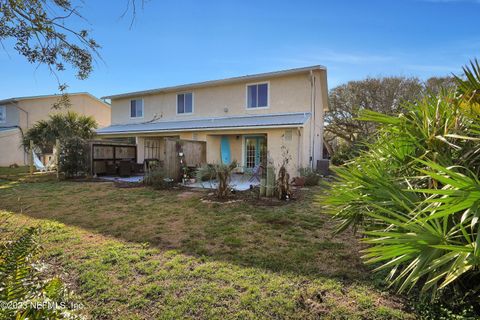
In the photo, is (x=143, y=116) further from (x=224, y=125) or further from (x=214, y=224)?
(x=214, y=224)

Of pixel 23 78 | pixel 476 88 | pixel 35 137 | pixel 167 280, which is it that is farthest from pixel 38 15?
pixel 35 137

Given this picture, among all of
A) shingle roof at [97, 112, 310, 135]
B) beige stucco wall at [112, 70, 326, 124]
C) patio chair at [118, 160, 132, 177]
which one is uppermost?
beige stucco wall at [112, 70, 326, 124]

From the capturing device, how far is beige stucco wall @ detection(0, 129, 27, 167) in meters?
23.4

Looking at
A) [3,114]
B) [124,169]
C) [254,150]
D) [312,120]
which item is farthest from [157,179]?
[3,114]

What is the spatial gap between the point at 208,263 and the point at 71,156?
12873mm

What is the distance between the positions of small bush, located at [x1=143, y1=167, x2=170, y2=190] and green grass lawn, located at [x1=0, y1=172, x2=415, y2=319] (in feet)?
10.2

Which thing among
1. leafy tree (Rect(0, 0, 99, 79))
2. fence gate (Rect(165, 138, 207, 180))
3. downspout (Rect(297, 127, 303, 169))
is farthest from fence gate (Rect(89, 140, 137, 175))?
downspout (Rect(297, 127, 303, 169))

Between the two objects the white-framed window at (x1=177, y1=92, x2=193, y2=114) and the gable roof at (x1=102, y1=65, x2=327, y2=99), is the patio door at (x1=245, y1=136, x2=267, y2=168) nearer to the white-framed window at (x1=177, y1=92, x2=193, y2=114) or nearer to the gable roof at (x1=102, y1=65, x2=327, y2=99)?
the gable roof at (x1=102, y1=65, x2=327, y2=99)

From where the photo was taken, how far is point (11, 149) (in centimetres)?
2397

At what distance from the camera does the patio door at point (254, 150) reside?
15.7 metres

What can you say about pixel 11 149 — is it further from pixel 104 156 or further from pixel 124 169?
pixel 124 169

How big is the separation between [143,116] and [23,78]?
49.2 ft

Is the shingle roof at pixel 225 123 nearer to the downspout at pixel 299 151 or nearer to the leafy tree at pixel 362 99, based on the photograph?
the downspout at pixel 299 151

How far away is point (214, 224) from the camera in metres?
6.13
